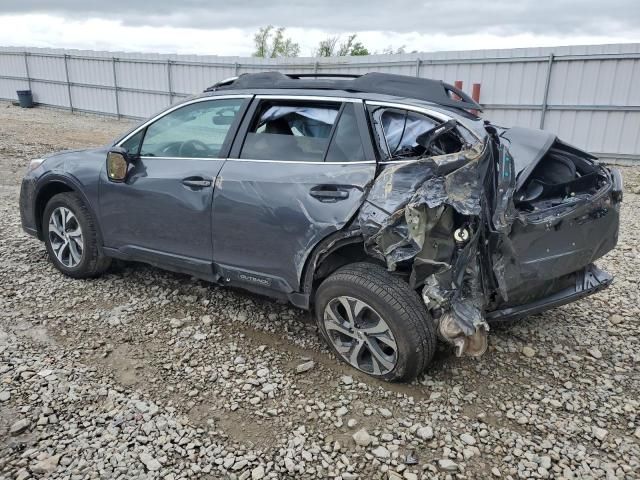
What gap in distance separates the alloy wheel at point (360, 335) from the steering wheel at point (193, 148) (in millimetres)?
1498

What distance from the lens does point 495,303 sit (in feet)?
10.1

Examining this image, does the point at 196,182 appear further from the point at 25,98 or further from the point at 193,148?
the point at 25,98

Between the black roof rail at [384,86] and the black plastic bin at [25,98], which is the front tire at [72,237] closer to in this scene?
the black roof rail at [384,86]

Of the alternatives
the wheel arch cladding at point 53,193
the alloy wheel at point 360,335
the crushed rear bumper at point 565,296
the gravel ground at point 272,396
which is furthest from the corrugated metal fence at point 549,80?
the wheel arch cladding at point 53,193

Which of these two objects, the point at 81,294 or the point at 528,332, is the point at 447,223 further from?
the point at 81,294

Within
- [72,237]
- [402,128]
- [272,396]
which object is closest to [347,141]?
[402,128]

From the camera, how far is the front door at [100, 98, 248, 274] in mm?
3701

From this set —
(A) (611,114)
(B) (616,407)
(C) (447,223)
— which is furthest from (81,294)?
(A) (611,114)

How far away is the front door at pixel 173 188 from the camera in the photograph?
370 cm

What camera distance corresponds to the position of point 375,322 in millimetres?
3113

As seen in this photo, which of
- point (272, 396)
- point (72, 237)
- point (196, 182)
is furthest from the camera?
point (72, 237)

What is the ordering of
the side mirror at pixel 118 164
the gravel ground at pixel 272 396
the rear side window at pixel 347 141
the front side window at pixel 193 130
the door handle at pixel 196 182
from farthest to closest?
the side mirror at pixel 118 164 → the front side window at pixel 193 130 → the door handle at pixel 196 182 → the rear side window at pixel 347 141 → the gravel ground at pixel 272 396

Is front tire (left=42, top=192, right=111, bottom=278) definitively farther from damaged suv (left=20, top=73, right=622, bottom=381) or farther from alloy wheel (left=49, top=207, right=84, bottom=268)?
damaged suv (left=20, top=73, right=622, bottom=381)

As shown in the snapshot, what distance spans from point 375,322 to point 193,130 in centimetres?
198
